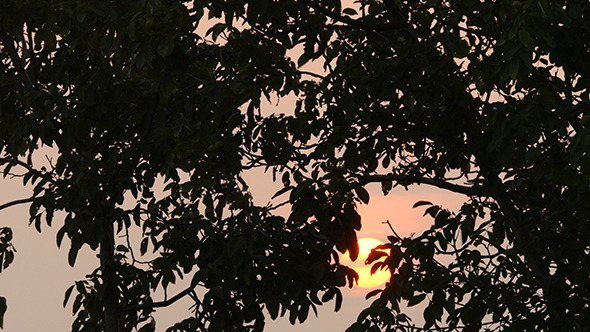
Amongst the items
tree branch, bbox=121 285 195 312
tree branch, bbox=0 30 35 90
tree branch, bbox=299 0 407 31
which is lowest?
tree branch, bbox=121 285 195 312

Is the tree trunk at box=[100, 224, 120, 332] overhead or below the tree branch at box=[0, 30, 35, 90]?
below

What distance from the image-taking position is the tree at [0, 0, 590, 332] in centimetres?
966

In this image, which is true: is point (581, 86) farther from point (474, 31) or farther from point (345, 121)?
point (345, 121)

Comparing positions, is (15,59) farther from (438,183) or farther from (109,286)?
(438,183)

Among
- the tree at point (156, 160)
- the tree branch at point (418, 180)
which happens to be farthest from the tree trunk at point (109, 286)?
the tree branch at point (418, 180)

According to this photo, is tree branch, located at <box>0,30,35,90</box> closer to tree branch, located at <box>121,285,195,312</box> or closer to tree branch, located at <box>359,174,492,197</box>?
tree branch, located at <box>121,285,195,312</box>

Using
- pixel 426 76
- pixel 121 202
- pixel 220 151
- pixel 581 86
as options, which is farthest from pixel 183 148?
pixel 581 86

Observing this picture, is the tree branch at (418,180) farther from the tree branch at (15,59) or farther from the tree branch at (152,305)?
the tree branch at (15,59)

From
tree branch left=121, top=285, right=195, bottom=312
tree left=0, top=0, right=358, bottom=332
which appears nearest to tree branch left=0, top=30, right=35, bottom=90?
tree left=0, top=0, right=358, bottom=332

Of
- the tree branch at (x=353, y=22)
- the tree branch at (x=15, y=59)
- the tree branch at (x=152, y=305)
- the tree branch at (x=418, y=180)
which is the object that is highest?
the tree branch at (x=15, y=59)

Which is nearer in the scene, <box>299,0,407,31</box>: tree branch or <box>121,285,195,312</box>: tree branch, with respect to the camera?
<box>299,0,407,31</box>: tree branch

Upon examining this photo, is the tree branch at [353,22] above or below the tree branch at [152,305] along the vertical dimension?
above

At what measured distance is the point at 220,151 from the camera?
391 inches

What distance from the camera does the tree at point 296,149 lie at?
31.7ft
